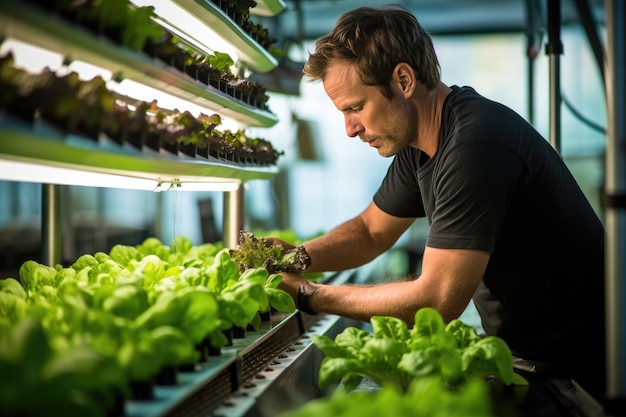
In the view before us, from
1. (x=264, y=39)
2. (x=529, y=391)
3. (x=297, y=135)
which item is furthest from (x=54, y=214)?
(x=297, y=135)

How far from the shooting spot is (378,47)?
2285 millimetres

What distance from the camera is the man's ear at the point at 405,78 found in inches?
90.8

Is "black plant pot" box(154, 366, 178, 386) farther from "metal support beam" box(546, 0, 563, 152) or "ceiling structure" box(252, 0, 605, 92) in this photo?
"ceiling structure" box(252, 0, 605, 92)

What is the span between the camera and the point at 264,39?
2791 mm

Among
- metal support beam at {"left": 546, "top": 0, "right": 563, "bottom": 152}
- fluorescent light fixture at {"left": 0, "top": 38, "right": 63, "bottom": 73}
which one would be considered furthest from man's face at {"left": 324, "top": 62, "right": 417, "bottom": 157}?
fluorescent light fixture at {"left": 0, "top": 38, "right": 63, "bottom": 73}

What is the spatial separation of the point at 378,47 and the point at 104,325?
4.66 ft

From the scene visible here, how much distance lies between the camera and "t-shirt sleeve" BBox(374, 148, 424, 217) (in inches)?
107

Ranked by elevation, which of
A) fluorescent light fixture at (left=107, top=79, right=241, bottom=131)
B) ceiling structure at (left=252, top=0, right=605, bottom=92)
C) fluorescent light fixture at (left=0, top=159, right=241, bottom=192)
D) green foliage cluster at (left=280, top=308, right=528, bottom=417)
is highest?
ceiling structure at (left=252, top=0, right=605, bottom=92)

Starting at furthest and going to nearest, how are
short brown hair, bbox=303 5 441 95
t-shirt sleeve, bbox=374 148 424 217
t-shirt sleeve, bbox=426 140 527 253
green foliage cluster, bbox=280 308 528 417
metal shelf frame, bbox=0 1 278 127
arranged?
t-shirt sleeve, bbox=374 148 424 217 → short brown hair, bbox=303 5 441 95 → t-shirt sleeve, bbox=426 140 527 253 → green foliage cluster, bbox=280 308 528 417 → metal shelf frame, bbox=0 1 278 127

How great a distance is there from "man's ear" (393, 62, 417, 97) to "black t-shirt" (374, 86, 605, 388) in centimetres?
16

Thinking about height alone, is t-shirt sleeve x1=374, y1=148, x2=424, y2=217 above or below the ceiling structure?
below

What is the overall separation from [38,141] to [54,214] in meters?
1.31

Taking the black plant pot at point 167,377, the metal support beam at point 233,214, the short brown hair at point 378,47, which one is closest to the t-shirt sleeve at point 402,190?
the short brown hair at point 378,47

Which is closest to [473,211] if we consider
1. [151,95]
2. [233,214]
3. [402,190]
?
[402,190]
